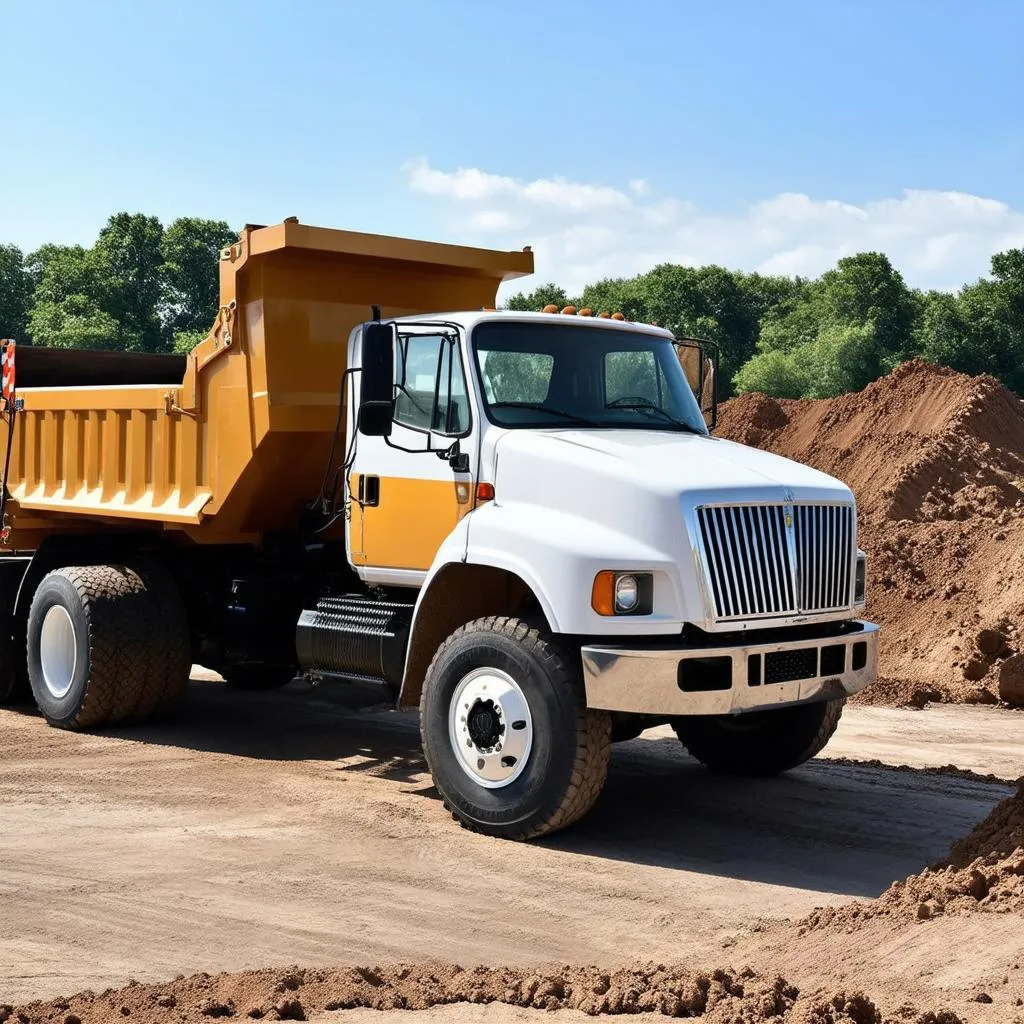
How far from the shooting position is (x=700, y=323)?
241ft

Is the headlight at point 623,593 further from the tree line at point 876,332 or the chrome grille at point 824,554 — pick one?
the tree line at point 876,332

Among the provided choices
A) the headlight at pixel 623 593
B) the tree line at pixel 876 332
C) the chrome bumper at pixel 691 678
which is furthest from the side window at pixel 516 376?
the tree line at pixel 876 332

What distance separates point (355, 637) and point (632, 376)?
2.29m

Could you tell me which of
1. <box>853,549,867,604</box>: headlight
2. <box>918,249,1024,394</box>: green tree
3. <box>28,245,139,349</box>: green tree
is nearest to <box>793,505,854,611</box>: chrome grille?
<box>853,549,867,604</box>: headlight

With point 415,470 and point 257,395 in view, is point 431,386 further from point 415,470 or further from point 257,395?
point 257,395

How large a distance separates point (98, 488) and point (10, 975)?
591cm

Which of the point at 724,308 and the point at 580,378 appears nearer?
the point at 580,378

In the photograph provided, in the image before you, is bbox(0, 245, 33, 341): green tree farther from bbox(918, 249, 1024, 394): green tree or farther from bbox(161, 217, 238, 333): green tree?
bbox(918, 249, 1024, 394): green tree

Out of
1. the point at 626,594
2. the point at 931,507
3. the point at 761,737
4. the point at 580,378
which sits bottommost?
the point at 761,737

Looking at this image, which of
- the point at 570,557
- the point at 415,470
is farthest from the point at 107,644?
the point at 570,557

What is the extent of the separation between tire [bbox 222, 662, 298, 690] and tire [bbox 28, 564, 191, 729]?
1.99 m

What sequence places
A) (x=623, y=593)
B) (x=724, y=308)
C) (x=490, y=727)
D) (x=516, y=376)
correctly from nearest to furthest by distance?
(x=623, y=593) < (x=490, y=727) < (x=516, y=376) < (x=724, y=308)

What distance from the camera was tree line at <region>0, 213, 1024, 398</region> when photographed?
53406mm

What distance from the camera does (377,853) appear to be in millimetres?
7328
